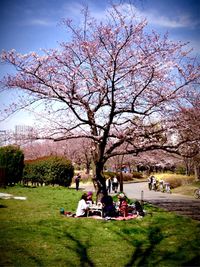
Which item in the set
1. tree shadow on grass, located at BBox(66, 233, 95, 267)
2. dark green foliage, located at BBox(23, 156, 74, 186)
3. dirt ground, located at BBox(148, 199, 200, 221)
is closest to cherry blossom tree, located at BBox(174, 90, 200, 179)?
dirt ground, located at BBox(148, 199, 200, 221)

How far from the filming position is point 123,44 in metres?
9.82

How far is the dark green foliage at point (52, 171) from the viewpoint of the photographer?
84.4 feet

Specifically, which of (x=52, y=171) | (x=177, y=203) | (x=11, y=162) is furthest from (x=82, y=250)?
(x=52, y=171)

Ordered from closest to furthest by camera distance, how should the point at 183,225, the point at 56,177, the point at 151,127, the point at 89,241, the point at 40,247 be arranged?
the point at 40,247
the point at 89,241
the point at 183,225
the point at 151,127
the point at 56,177

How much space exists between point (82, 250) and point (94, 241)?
0.80 m

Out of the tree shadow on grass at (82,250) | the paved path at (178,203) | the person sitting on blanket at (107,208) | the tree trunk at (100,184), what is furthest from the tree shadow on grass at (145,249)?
the tree trunk at (100,184)

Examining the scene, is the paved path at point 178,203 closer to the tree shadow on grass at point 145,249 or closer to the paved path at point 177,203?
the paved path at point 177,203

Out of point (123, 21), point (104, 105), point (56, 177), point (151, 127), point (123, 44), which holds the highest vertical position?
point (123, 21)

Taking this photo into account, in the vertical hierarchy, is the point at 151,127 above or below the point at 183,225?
above

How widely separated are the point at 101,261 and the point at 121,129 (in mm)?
6536

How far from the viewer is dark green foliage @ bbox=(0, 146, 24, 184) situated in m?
23.9

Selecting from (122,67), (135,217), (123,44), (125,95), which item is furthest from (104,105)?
(135,217)

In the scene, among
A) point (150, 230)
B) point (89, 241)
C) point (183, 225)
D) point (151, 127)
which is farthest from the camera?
point (151, 127)

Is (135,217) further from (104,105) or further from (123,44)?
(123,44)
